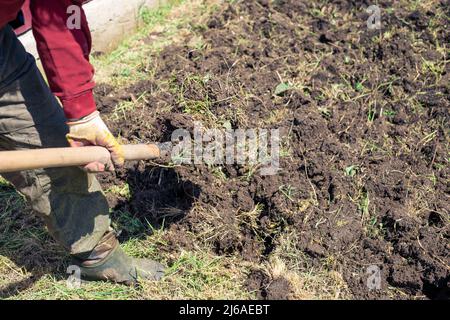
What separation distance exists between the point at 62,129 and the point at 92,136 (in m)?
0.31

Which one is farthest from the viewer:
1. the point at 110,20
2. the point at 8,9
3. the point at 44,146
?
the point at 110,20

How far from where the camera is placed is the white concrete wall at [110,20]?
480cm

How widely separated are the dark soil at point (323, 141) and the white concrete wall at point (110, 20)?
63cm

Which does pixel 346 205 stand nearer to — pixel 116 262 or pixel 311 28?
pixel 116 262

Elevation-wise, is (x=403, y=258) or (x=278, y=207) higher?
(x=278, y=207)

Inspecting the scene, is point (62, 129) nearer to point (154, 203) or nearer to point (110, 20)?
point (154, 203)

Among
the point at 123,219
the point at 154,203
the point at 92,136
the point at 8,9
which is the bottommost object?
the point at 123,219

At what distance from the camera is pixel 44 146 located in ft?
8.95

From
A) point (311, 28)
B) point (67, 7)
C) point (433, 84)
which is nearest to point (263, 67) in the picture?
point (311, 28)

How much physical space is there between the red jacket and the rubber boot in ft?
2.96

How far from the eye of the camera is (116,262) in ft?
10.2

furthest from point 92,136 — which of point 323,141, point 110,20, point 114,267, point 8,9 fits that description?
point 110,20

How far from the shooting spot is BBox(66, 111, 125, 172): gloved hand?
Answer: 2.49m

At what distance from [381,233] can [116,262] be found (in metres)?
1.46
